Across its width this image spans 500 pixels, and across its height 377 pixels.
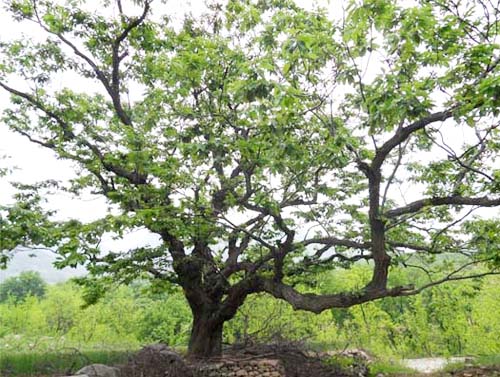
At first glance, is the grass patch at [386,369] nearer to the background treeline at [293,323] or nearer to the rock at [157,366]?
the background treeline at [293,323]

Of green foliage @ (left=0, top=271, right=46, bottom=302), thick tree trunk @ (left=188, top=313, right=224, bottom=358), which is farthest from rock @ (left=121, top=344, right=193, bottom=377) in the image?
green foliage @ (left=0, top=271, right=46, bottom=302)

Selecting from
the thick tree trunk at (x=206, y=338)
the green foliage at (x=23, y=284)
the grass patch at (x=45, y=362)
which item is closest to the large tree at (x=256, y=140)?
the thick tree trunk at (x=206, y=338)

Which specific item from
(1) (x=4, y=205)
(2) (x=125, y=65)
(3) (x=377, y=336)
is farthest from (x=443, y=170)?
(3) (x=377, y=336)

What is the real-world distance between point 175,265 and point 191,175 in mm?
1956

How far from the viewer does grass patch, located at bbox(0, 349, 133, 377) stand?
8.04 metres

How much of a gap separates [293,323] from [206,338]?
4.78 metres

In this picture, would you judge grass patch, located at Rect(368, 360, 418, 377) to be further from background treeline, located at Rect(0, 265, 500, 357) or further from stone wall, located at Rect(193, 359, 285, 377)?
stone wall, located at Rect(193, 359, 285, 377)

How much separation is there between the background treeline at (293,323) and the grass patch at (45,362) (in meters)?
0.42

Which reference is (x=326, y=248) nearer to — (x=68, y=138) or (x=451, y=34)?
(x=451, y=34)

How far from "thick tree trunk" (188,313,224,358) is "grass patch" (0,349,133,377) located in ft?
4.38

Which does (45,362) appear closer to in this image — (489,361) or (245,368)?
(245,368)

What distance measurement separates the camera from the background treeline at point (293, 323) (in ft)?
35.6

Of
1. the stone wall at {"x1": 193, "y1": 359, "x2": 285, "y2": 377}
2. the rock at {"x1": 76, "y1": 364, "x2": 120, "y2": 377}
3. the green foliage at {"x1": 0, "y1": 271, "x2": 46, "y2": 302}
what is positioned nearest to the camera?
the rock at {"x1": 76, "y1": 364, "x2": 120, "y2": 377}

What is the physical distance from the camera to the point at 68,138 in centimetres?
682
